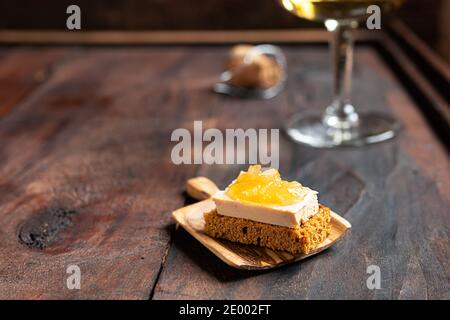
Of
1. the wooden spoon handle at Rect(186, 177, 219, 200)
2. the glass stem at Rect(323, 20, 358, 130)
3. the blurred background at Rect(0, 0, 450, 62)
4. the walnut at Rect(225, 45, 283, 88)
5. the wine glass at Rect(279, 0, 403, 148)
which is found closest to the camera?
the wooden spoon handle at Rect(186, 177, 219, 200)

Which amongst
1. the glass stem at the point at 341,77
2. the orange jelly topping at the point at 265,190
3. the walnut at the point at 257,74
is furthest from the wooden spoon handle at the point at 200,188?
the walnut at the point at 257,74

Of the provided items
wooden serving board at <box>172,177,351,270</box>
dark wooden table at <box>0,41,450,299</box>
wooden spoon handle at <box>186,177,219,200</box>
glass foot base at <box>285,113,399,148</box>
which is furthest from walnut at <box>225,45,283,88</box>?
wooden serving board at <box>172,177,351,270</box>

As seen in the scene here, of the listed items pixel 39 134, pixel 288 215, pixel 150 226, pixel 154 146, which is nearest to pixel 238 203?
pixel 288 215

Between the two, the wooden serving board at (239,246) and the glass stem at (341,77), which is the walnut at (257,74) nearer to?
the glass stem at (341,77)

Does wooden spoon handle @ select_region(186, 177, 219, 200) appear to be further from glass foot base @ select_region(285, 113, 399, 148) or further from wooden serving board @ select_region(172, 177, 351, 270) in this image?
glass foot base @ select_region(285, 113, 399, 148)

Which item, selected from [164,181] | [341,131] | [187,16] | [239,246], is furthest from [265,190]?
[187,16]

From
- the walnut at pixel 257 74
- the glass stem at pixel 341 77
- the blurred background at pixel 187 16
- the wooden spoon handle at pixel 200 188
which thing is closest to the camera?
the wooden spoon handle at pixel 200 188

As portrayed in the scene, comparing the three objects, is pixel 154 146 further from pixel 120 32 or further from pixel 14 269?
pixel 120 32
